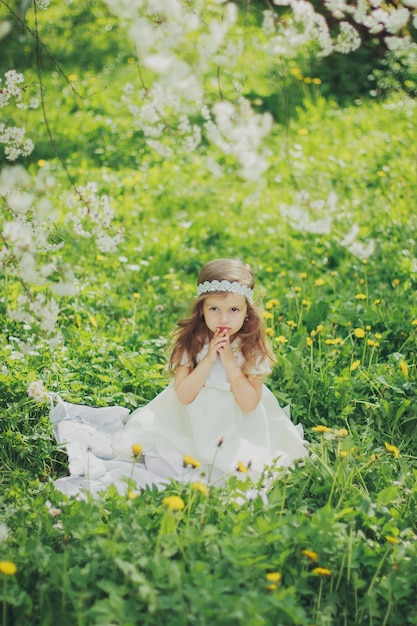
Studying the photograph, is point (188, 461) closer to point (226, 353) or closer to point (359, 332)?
point (226, 353)

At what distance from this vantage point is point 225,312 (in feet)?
8.50

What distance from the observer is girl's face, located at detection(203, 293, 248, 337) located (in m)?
2.59

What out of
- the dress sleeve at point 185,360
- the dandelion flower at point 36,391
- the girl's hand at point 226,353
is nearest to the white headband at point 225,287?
the girl's hand at point 226,353

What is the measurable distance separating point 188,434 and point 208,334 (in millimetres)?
369

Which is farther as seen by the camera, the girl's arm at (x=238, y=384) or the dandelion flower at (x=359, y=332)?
the dandelion flower at (x=359, y=332)

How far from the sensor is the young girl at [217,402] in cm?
255

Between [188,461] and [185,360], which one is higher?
[188,461]

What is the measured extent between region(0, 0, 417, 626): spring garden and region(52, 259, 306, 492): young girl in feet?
0.42

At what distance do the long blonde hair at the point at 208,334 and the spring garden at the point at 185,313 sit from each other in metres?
0.30

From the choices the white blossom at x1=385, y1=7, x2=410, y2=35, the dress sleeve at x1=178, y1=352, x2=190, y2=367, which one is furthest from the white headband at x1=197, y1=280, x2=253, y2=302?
the white blossom at x1=385, y1=7, x2=410, y2=35

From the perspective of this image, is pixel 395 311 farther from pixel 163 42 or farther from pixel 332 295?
pixel 163 42

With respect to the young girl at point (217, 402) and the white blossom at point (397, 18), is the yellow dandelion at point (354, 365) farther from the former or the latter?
the white blossom at point (397, 18)

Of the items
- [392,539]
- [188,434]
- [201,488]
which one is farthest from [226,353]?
[392,539]

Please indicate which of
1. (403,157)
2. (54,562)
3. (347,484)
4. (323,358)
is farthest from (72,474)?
(403,157)
